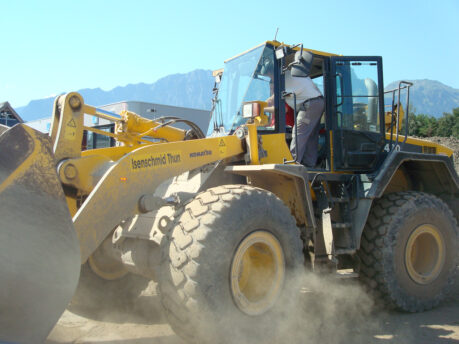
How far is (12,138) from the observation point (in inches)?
105

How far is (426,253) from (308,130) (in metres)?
2.26

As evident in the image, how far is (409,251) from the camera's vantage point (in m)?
5.01

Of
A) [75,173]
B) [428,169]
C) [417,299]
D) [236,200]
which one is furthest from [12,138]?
[428,169]

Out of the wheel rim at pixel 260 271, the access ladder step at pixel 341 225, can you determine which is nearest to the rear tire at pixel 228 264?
the wheel rim at pixel 260 271

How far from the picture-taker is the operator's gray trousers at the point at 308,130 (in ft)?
15.9

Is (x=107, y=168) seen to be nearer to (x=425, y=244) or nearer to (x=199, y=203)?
(x=199, y=203)

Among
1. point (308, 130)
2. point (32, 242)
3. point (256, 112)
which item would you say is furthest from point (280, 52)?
point (32, 242)

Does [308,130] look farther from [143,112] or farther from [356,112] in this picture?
[143,112]

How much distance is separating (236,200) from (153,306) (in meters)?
2.10

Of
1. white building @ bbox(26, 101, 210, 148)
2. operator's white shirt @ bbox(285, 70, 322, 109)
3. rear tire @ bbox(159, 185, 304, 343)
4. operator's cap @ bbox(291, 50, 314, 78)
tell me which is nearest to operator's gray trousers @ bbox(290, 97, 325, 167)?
operator's white shirt @ bbox(285, 70, 322, 109)

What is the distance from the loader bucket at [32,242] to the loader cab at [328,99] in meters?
2.49

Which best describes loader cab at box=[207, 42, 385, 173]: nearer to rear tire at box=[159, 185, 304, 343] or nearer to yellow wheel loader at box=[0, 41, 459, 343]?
yellow wheel loader at box=[0, 41, 459, 343]

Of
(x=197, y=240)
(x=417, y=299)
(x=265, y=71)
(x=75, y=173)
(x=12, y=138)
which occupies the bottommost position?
(x=417, y=299)

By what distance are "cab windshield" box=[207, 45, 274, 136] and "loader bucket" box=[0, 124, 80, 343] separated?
255 centimetres
